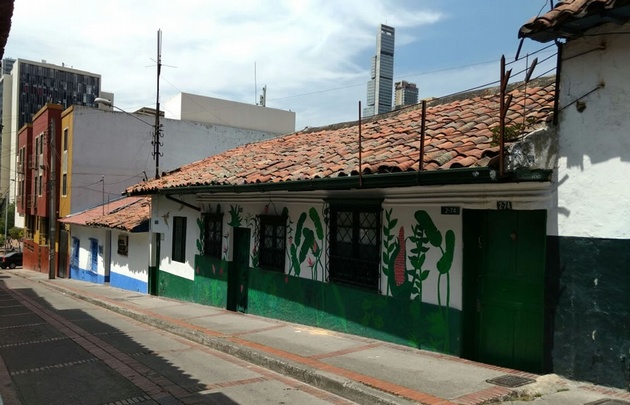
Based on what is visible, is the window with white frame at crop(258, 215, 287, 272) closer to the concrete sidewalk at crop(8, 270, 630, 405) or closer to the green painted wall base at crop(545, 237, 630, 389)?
the concrete sidewalk at crop(8, 270, 630, 405)

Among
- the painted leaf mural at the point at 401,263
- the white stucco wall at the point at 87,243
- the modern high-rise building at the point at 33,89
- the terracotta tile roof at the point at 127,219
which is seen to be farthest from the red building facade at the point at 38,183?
the modern high-rise building at the point at 33,89

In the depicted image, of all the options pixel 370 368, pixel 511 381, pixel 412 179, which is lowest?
pixel 370 368

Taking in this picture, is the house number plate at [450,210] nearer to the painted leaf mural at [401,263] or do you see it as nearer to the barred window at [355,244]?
the painted leaf mural at [401,263]

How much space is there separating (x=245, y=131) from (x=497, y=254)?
27324 millimetres

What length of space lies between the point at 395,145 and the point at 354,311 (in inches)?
109

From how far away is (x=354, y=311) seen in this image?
8.18 metres

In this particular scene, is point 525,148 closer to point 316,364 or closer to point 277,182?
point 316,364

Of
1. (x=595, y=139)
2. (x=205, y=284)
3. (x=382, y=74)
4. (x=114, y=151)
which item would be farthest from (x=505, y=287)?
(x=114, y=151)

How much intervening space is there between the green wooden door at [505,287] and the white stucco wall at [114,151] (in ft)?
84.4

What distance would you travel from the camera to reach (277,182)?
8430 mm

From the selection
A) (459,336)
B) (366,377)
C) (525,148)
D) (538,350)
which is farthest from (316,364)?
(525,148)

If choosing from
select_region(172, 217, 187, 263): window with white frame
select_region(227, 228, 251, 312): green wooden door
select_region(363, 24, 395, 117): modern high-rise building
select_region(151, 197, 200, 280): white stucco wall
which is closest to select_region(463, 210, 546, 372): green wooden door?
select_region(363, 24, 395, 117): modern high-rise building

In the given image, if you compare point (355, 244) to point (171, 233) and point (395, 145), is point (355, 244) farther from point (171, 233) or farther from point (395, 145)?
point (171, 233)

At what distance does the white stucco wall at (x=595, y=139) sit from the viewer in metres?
4.91
